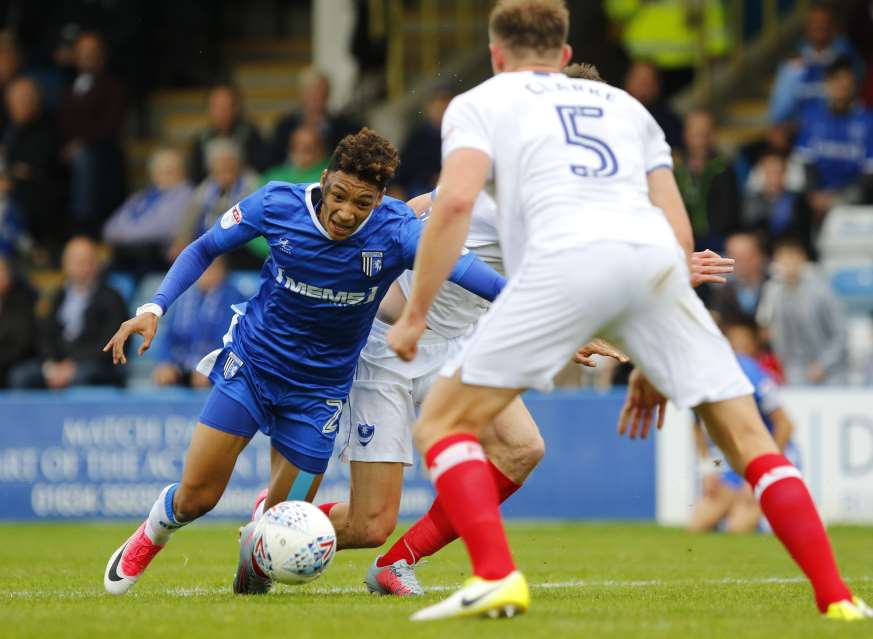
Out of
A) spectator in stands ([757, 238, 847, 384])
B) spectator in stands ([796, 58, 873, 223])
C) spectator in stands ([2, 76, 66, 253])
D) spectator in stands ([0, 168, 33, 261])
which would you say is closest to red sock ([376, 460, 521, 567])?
A: spectator in stands ([757, 238, 847, 384])

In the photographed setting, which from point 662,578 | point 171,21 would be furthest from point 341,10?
point 662,578

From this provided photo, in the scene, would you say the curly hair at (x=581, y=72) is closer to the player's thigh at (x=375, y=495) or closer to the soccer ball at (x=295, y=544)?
the player's thigh at (x=375, y=495)

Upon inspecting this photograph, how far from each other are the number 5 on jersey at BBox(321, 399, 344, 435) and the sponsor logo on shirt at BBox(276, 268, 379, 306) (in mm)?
514

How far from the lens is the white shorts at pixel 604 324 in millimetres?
5527

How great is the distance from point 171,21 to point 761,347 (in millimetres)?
8837

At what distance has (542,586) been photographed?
310 inches

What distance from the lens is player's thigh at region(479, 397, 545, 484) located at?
7379mm

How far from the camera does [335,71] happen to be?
766 inches

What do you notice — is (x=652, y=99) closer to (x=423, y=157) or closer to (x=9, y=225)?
(x=423, y=157)

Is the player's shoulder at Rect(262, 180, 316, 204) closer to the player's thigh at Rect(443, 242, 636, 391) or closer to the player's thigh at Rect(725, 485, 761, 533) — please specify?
the player's thigh at Rect(443, 242, 636, 391)

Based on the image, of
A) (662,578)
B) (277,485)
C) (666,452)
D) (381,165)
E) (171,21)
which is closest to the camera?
(381,165)

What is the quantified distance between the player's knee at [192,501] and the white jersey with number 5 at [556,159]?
7.05ft

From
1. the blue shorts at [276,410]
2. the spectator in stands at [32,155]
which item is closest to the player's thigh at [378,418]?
the blue shorts at [276,410]

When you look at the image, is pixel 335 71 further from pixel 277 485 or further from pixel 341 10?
pixel 277 485
